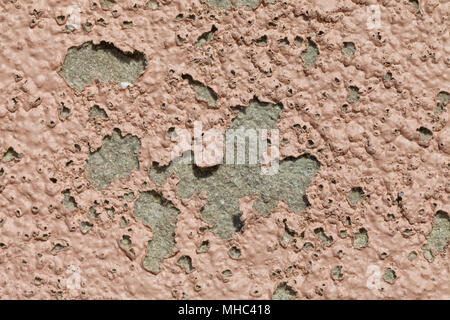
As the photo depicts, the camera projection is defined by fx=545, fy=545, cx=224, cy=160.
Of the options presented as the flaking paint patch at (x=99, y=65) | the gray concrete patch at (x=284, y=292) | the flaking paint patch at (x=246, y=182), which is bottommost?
the gray concrete patch at (x=284, y=292)

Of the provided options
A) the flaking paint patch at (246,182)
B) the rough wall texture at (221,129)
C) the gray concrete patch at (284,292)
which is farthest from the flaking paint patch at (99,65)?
the gray concrete patch at (284,292)

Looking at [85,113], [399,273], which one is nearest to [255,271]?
[399,273]

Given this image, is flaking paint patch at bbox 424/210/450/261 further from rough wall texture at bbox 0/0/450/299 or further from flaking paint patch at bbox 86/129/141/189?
flaking paint patch at bbox 86/129/141/189

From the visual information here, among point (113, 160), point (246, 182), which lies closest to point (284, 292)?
point (246, 182)

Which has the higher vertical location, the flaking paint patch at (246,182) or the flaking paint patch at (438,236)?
the flaking paint patch at (246,182)

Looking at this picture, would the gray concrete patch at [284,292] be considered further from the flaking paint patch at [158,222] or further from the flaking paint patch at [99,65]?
the flaking paint patch at [99,65]

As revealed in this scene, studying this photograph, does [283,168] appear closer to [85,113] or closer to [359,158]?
[359,158]

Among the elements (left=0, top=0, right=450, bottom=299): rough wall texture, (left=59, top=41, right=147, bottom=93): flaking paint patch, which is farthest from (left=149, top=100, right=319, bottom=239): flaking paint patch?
(left=59, top=41, right=147, bottom=93): flaking paint patch

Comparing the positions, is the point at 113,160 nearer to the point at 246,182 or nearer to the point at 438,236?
the point at 246,182
